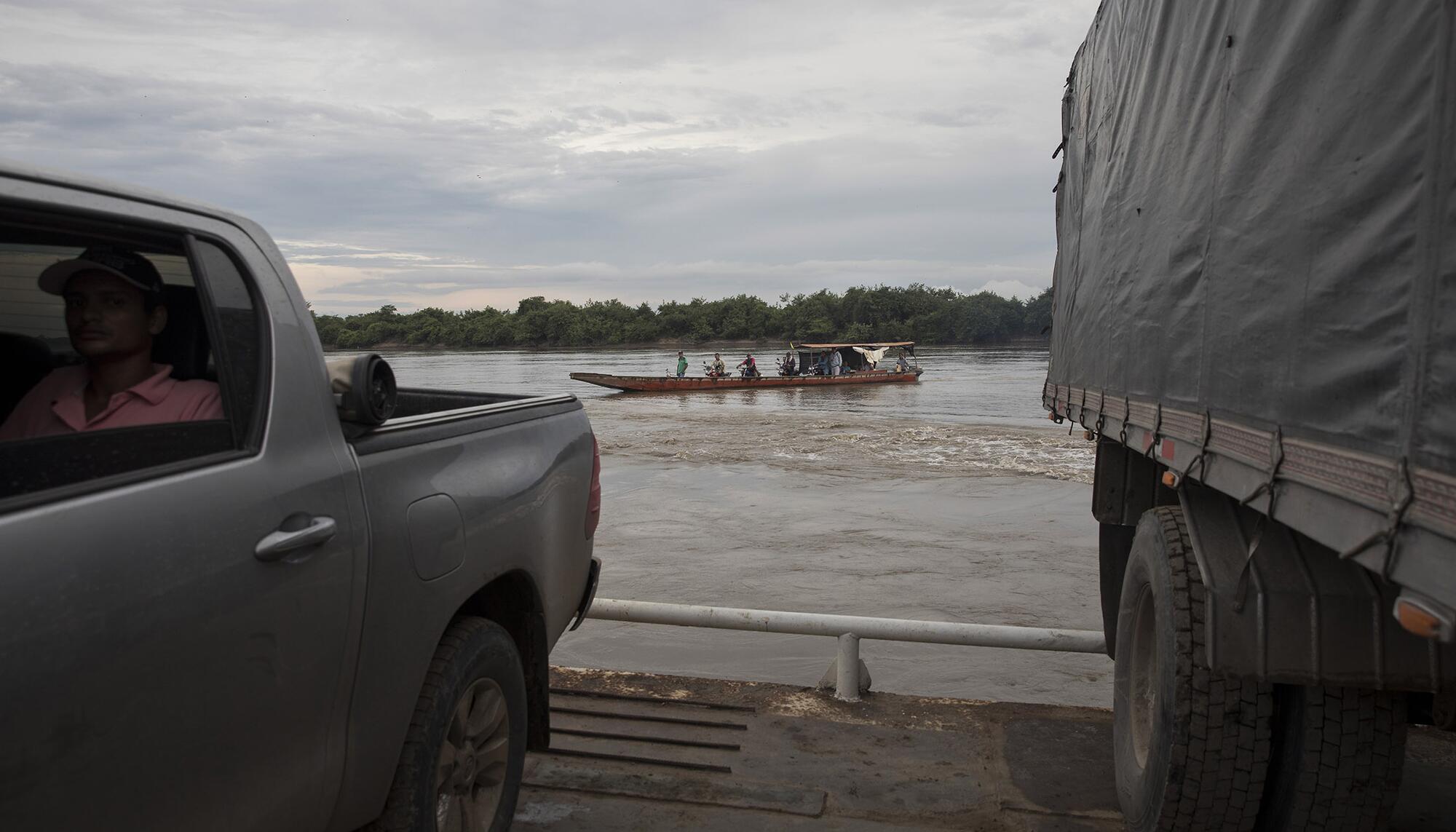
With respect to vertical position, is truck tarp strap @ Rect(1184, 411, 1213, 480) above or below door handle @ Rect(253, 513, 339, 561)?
Result: above

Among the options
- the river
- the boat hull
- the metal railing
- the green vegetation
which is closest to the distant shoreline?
the green vegetation

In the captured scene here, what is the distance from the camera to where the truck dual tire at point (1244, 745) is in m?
3.06

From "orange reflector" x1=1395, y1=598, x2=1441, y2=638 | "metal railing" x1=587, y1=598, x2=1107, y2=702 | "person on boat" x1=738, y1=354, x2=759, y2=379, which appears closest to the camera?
"orange reflector" x1=1395, y1=598, x2=1441, y2=638

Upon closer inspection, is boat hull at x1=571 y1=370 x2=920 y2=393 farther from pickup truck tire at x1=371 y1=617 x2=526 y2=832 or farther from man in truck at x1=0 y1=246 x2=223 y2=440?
man in truck at x1=0 y1=246 x2=223 y2=440

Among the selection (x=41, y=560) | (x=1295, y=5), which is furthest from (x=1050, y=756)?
(x=41, y=560)

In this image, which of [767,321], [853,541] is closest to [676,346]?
[767,321]

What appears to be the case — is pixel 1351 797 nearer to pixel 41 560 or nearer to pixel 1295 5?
pixel 1295 5

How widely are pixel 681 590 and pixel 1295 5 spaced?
315 inches

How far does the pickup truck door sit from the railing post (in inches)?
124

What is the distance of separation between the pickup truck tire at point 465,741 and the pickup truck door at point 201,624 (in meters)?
0.33

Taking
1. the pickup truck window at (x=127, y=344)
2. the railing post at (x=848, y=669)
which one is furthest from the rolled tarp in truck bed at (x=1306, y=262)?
the pickup truck window at (x=127, y=344)

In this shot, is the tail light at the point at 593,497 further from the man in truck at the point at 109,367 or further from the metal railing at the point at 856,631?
the man in truck at the point at 109,367

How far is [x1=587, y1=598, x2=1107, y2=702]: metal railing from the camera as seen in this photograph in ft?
16.8

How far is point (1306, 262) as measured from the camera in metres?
2.48
